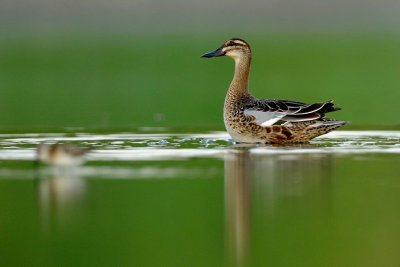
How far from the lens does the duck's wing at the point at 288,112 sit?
53.7ft

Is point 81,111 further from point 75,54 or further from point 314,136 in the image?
point 75,54

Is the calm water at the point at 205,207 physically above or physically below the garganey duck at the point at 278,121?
below

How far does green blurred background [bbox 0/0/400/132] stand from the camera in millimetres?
22891

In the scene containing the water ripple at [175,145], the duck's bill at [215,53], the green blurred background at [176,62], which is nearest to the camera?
the water ripple at [175,145]

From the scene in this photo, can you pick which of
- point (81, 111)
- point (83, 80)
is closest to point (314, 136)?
point (81, 111)

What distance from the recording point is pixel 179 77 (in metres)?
34.7

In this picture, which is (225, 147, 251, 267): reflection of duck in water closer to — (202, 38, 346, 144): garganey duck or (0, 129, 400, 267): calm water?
(0, 129, 400, 267): calm water

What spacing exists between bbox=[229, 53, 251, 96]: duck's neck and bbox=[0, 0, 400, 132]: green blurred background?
1.52 m

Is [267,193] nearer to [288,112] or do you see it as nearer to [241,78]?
[288,112]

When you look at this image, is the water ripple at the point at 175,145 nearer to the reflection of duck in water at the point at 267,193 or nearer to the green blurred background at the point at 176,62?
the reflection of duck in water at the point at 267,193

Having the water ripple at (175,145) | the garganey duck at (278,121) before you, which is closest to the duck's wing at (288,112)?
the garganey duck at (278,121)

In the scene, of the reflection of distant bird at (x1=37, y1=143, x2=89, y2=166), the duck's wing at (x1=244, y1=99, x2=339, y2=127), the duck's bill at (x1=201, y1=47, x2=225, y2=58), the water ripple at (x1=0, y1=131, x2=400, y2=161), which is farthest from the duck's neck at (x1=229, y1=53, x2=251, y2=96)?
the reflection of distant bird at (x1=37, y1=143, x2=89, y2=166)

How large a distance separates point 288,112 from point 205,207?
4183mm

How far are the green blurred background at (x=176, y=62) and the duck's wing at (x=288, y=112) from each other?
2.70 metres
